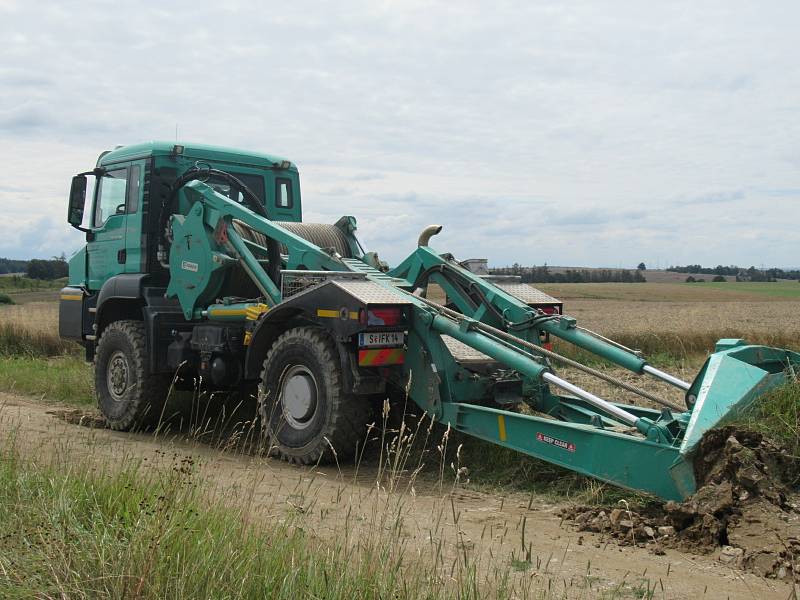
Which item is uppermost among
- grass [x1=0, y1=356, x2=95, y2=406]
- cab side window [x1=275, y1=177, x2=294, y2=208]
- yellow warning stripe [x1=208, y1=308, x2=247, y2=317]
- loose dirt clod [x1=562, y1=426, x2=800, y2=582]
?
cab side window [x1=275, y1=177, x2=294, y2=208]

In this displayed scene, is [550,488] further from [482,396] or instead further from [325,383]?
[325,383]

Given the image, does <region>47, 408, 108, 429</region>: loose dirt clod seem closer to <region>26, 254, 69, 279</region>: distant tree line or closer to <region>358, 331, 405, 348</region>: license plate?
<region>358, 331, 405, 348</region>: license plate

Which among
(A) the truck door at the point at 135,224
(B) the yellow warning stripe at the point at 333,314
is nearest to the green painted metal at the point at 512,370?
(B) the yellow warning stripe at the point at 333,314

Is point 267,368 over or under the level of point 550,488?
over

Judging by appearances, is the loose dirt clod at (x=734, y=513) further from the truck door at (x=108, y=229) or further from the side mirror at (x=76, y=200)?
the side mirror at (x=76, y=200)

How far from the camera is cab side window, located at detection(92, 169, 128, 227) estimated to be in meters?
9.83

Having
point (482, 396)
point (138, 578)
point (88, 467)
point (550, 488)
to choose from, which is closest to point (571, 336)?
point (482, 396)

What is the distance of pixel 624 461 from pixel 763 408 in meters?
0.91

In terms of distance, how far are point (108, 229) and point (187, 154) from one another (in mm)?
1350

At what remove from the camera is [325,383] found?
6.95m

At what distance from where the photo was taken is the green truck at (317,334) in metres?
5.73

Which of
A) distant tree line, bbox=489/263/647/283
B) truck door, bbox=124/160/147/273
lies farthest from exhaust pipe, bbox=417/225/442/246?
distant tree line, bbox=489/263/647/283

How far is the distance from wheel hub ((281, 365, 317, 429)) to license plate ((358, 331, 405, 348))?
0.67m

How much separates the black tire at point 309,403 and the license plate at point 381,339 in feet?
1.26
